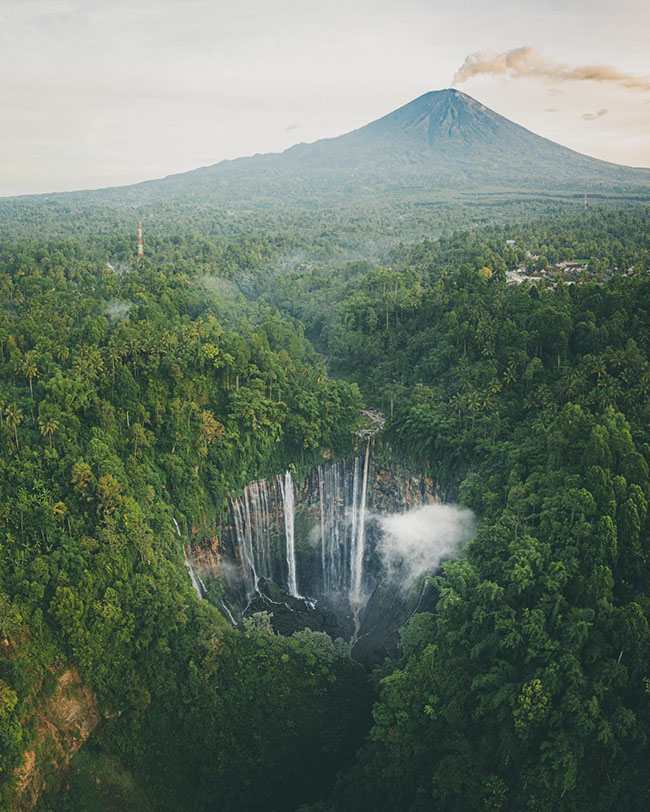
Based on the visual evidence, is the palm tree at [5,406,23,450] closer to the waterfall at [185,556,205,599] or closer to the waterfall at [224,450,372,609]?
the waterfall at [185,556,205,599]

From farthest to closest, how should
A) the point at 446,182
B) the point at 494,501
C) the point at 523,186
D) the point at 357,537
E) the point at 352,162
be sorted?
the point at 352,162 → the point at 446,182 → the point at 523,186 → the point at 357,537 → the point at 494,501

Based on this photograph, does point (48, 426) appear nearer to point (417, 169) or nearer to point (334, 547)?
point (334, 547)

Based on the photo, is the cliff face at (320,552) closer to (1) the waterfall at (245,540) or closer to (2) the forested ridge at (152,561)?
(1) the waterfall at (245,540)

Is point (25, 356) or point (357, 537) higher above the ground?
point (25, 356)

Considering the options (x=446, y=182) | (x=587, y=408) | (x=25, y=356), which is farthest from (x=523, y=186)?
(x=25, y=356)

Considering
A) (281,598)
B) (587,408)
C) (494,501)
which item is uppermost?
(587,408)

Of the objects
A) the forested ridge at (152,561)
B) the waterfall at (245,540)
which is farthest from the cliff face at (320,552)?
the forested ridge at (152,561)

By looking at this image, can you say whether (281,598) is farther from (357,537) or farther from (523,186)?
(523,186)
